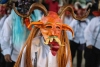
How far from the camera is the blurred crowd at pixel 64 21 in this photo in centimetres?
275

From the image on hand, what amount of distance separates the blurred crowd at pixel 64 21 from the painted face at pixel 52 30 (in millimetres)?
515

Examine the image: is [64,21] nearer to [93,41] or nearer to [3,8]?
[93,41]

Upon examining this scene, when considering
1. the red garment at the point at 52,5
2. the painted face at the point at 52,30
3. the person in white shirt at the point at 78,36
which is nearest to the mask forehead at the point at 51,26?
the painted face at the point at 52,30

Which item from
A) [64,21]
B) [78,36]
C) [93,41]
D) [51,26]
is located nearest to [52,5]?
[64,21]

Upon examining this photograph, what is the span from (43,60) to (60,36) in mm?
236

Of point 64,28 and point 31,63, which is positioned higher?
point 64,28

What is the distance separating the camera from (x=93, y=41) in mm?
3158

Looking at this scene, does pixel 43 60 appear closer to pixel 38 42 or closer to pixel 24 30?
pixel 38 42

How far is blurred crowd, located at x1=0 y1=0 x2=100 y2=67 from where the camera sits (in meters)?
2.75

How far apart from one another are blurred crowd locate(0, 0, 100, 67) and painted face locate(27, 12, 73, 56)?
1.69ft

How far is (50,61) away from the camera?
6.74ft

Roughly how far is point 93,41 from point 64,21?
1.50 feet

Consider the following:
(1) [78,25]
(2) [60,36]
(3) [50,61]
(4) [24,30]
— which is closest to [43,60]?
(3) [50,61]

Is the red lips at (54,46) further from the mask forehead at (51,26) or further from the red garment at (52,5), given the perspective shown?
the red garment at (52,5)
